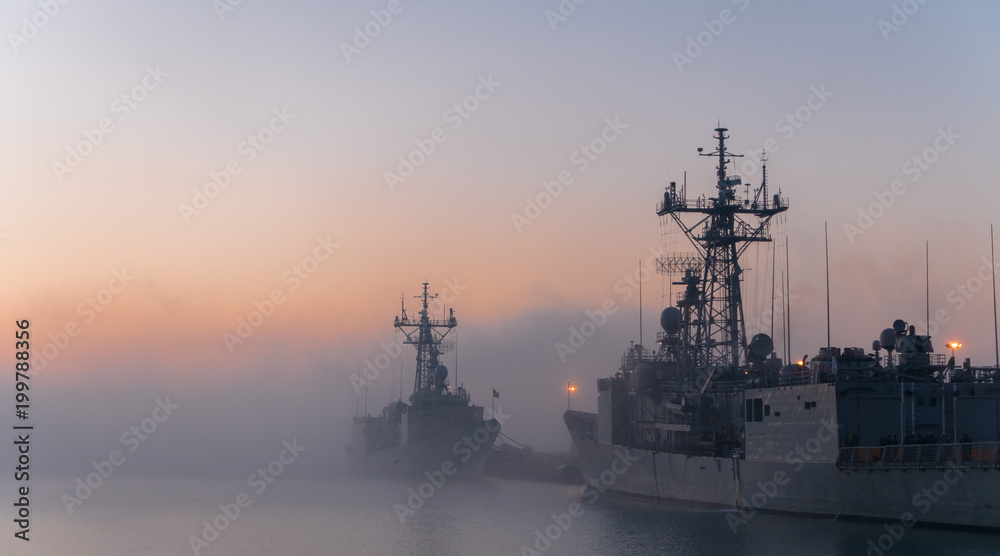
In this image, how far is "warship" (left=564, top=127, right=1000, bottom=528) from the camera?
33.3 m

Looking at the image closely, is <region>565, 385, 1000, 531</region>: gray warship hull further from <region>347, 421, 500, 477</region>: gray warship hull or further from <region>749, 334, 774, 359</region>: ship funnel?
<region>347, 421, 500, 477</region>: gray warship hull

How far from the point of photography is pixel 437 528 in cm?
4409

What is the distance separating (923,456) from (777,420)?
7560mm

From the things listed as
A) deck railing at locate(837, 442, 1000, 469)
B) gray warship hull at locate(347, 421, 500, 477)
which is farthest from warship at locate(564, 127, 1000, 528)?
gray warship hull at locate(347, 421, 500, 477)

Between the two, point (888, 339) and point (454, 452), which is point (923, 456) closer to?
point (888, 339)

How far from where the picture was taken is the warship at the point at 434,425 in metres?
80.4

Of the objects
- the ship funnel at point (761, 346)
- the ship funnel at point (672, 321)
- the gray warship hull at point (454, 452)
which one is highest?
the ship funnel at point (672, 321)

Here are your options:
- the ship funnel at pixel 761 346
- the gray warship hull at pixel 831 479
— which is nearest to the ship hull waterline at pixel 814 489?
the gray warship hull at pixel 831 479

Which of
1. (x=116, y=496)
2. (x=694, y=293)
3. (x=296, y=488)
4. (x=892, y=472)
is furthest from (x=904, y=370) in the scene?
(x=116, y=496)

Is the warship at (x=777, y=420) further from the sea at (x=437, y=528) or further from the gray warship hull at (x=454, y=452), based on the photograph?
the gray warship hull at (x=454, y=452)

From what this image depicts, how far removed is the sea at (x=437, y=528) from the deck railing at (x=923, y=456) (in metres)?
2.27

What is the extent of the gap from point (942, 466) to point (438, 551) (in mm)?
19149

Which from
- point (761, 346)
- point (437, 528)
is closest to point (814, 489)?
point (761, 346)

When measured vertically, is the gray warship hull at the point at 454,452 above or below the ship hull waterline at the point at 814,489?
below
